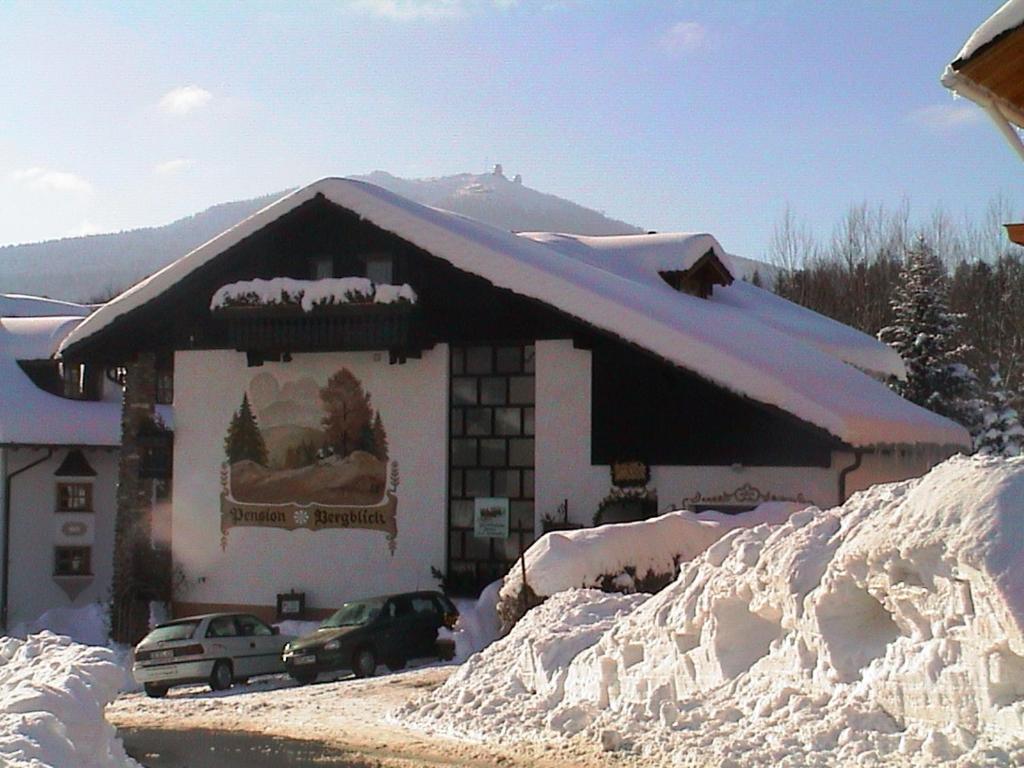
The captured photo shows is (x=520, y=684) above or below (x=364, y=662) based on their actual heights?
above

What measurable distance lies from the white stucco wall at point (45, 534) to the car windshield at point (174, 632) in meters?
14.4

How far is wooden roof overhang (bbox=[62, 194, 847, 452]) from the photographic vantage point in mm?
25109

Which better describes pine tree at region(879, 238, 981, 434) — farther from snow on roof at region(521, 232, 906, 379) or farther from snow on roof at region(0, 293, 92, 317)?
snow on roof at region(0, 293, 92, 317)

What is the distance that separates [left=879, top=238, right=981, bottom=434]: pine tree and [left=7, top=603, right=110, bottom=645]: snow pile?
23.5m

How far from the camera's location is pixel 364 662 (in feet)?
67.4

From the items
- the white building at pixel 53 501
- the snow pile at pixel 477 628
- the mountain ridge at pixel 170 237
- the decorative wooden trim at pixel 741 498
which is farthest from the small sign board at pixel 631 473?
the mountain ridge at pixel 170 237

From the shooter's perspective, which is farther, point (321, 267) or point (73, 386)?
point (73, 386)

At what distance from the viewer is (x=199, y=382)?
2814 centimetres

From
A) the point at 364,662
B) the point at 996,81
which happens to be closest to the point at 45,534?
the point at 364,662

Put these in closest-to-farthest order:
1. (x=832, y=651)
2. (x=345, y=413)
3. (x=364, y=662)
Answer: (x=832, y=651) < (x=364, y=662) < (x=345, y=413)

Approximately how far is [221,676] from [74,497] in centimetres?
1690

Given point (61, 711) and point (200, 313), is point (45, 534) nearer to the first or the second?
point (200, 313)

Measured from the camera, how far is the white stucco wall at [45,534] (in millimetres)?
35312

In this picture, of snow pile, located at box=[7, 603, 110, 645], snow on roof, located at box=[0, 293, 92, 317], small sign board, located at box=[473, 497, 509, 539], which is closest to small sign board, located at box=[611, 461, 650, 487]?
small sign board, located at box=[473, 497, 509, 539]
